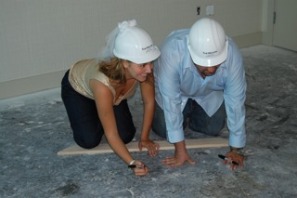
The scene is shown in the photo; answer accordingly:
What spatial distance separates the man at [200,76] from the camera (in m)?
1.64

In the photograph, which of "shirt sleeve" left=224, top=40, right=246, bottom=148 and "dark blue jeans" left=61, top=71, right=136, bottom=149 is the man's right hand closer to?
"shirt sleeve" left=224, top=40, right=246, bottom=148

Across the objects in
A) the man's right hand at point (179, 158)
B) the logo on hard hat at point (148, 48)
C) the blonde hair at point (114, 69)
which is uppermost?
the logo on hard hat at point (148, 48)

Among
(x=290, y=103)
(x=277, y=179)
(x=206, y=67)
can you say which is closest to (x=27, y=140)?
(x=206, y=67)

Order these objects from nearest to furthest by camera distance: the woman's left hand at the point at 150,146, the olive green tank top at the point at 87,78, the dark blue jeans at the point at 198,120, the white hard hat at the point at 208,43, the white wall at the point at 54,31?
the white hard hat at the point at 208,43, the olive green tank top at the point at 87,78, the woman's left hand at the point at 150,146, the dark blue jeans at the point at 198,120, the white wall at the point at 54,31

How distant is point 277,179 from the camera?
1875 millimetres

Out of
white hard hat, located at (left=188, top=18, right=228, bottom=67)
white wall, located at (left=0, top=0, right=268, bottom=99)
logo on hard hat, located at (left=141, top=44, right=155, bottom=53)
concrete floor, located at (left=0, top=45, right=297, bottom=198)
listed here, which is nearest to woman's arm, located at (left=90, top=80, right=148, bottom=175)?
concrete floor, located at (left=0, top=45, right=297, bottom=198)

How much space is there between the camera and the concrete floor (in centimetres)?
182

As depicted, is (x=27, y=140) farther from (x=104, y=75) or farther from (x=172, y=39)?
(x=172, y=39)

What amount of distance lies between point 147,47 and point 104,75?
27cm

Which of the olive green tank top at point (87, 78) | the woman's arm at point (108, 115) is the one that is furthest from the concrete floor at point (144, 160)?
the olive green tank top at point (87, 78)

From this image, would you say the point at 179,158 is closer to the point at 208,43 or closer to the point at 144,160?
the point at 144,160

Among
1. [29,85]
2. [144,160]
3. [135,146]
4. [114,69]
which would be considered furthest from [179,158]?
[29,85]

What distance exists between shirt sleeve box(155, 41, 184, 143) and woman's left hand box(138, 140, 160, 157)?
274 millimetres

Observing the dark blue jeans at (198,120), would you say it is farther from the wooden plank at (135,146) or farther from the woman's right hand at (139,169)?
the woman's right hand at (139,169)
